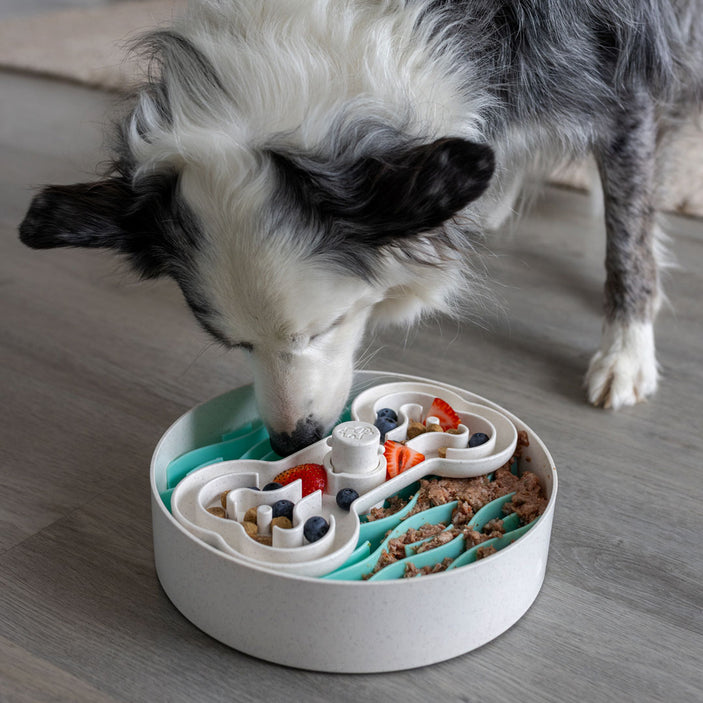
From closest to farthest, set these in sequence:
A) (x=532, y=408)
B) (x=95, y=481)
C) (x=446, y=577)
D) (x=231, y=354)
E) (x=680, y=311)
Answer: (x=446, y=577) → (x=95, y=481) → (x=532, y=408) → (x=231, y=354) → (x=680, y=311)

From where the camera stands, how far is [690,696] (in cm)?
119

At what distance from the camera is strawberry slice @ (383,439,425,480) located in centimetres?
145

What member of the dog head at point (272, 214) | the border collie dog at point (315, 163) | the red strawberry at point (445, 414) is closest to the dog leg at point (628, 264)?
the border collie dog at point (315, 163)

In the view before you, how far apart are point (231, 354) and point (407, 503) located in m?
0.79

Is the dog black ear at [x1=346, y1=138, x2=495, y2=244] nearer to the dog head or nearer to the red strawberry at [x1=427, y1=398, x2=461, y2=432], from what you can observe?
the dog head

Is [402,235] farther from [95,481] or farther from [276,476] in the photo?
[95,481]

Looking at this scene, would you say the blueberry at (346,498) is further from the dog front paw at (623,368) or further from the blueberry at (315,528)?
the dog front paw at (623,368)

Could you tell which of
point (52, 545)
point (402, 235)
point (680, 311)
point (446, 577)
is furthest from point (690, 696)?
point (680, 311)

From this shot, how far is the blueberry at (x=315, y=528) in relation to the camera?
4.22 ft

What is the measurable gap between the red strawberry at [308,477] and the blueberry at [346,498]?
0.16ft

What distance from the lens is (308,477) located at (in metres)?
1.42

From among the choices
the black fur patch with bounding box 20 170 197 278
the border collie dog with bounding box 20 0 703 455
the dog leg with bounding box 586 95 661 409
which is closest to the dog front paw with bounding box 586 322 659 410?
the dog leg with bounding box 586 95 661 409

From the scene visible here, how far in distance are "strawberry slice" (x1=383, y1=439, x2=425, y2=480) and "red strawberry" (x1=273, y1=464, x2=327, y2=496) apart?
0.11 meters

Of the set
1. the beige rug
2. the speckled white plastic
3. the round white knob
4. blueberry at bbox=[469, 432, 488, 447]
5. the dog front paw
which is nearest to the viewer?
the speckled white plastic
